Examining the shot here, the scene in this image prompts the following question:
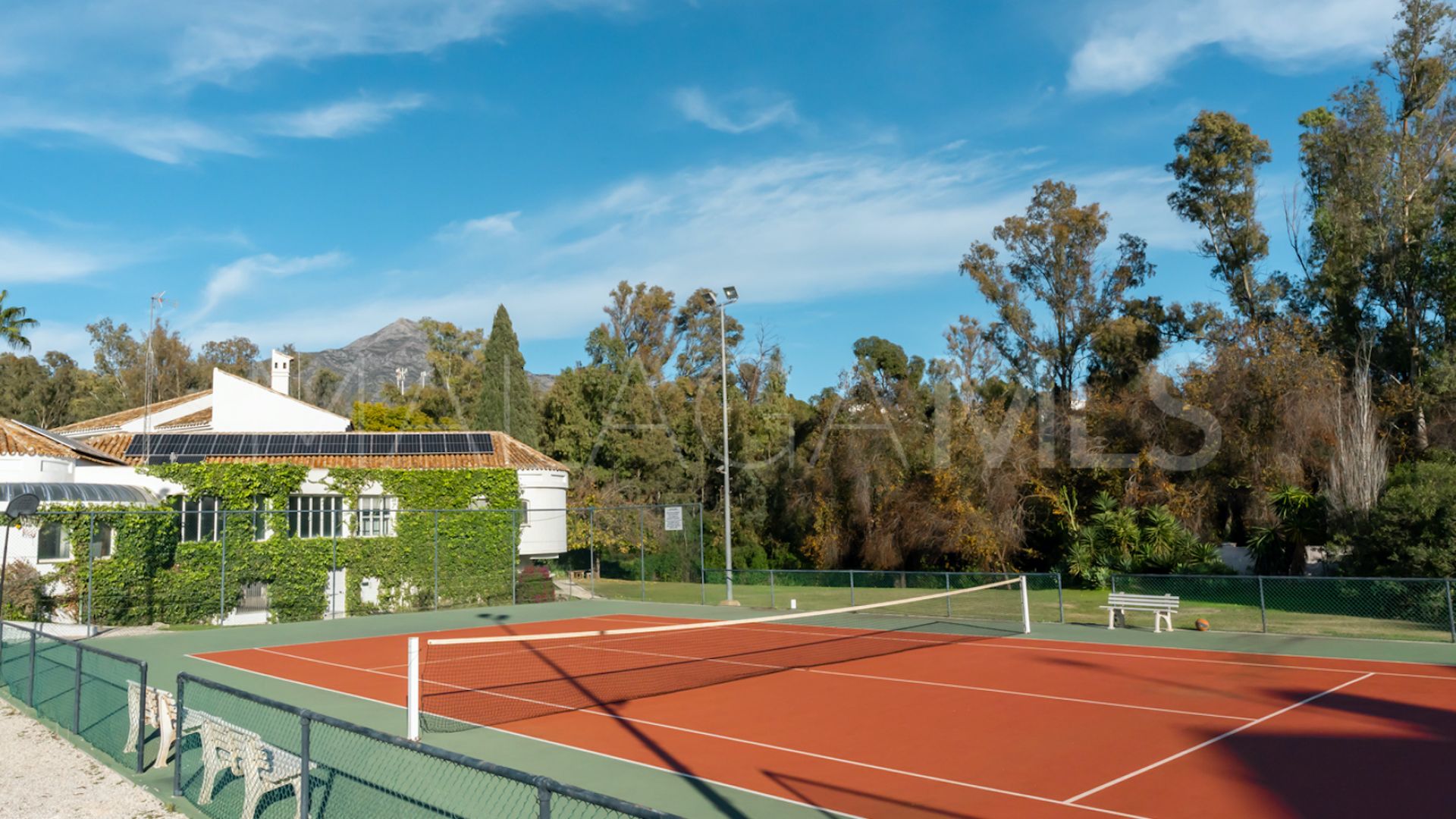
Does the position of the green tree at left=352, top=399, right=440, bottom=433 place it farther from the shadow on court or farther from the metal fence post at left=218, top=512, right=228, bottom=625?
the shadow on court

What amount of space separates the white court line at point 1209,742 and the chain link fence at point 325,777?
168 inches

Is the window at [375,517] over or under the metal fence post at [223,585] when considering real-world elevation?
over

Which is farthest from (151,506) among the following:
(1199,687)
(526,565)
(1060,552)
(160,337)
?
(160,337)

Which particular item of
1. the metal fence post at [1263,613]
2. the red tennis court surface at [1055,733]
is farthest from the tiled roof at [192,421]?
the metal fence post at [1263,613]

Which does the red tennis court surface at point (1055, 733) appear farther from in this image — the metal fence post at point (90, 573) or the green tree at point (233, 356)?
the green tree at point (233, 356)

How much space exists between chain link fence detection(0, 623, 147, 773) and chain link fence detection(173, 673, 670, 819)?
826mm

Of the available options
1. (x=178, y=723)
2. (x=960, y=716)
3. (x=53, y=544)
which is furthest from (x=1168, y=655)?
(x=53, y=544)

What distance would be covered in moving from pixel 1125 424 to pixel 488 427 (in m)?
36.3

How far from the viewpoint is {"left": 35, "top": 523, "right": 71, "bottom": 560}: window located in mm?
24266

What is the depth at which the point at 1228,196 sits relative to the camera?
140 feet

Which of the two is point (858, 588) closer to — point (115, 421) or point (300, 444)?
point (300, 444)

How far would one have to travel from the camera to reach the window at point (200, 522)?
27.3 meters

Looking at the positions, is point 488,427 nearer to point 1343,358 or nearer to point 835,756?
point 1343,358

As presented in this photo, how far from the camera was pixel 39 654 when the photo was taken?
44.6 feet
